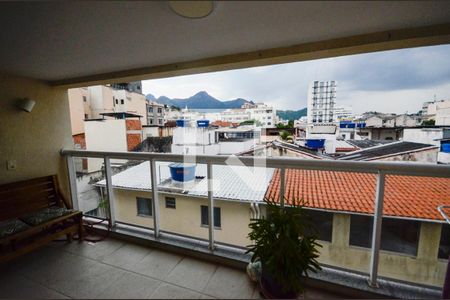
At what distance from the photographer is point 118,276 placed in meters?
1.80

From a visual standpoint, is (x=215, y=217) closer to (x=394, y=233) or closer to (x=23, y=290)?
(x=23, y=290)

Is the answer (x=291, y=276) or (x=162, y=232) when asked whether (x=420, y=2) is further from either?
(x=162, y=232)

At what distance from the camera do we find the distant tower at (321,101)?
351 cm

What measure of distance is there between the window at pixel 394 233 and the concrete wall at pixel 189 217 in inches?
47.7

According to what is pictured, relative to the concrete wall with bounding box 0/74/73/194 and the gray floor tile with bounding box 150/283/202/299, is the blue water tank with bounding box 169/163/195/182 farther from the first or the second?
the concrete wall with bounding box 0/74/73/194

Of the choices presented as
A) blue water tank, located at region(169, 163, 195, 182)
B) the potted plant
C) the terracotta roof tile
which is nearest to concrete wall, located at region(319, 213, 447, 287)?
the terracotta roof tile

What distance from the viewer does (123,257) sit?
2.07 m

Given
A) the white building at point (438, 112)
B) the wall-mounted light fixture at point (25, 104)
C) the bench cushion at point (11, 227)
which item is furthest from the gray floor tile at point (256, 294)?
the wall-mounted light fixture at point (25, 104)

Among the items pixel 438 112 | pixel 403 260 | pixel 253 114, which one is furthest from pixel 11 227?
pixel 438 112

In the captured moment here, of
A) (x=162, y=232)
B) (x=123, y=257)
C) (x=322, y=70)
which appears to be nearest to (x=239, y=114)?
(x=322, y=70)

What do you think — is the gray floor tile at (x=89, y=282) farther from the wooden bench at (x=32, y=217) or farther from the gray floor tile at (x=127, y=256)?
the wooden bench at (x=32, y=217)

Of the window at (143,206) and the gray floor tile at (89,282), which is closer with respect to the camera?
the gray floor tile at (89,282)

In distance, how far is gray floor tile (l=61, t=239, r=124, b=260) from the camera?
6.98 ft

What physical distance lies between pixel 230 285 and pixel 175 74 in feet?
7.39
